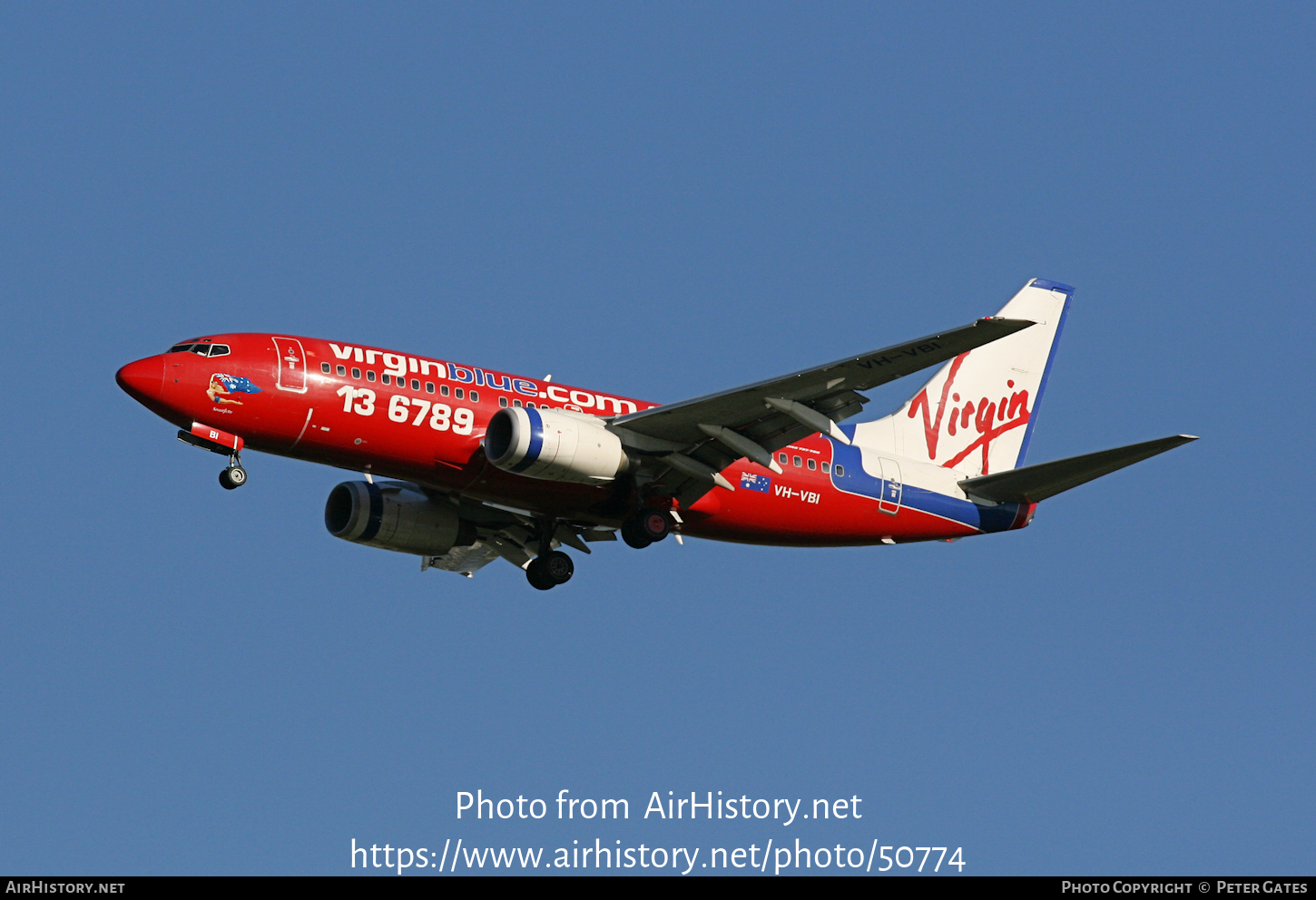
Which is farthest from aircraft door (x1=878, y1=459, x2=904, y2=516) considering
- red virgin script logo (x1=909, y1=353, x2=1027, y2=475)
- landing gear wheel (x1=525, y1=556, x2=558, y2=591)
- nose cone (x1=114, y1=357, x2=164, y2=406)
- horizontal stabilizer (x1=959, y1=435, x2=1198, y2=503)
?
nose cone (x1=114, y1=357, x2=164, y2=406)

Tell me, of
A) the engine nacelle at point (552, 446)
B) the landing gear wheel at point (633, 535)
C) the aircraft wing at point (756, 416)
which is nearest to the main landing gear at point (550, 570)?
the landing gear wheel at point (633, 535)

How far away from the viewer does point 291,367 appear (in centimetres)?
3080

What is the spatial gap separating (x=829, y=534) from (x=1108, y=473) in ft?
21.0

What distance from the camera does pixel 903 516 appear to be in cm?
3647

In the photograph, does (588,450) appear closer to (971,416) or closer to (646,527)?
(646,527)

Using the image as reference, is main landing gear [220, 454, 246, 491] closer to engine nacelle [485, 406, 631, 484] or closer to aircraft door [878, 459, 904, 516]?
engine nacelle [485, 406, 631, 484]

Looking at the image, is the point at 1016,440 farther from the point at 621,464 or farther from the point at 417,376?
the point at 417,376

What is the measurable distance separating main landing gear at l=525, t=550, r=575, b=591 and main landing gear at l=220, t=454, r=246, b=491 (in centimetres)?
776

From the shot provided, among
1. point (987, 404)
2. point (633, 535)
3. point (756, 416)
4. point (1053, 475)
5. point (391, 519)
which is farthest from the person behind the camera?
point (987, 404)

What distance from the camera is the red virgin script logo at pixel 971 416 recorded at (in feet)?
127

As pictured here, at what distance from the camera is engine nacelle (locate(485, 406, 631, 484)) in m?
30.5

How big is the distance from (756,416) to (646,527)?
3.46 metres

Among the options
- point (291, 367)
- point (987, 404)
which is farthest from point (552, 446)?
point (987, 404)

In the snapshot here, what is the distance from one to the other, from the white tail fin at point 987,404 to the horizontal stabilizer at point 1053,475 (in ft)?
5.15
